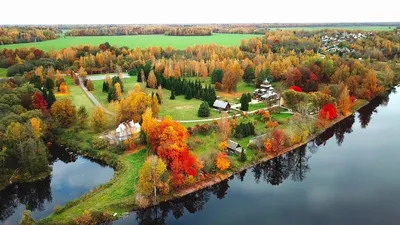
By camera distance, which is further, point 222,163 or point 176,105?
point 176,105

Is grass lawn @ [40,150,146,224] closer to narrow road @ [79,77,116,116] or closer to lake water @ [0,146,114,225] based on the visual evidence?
lake water @ [0,146,114,225]

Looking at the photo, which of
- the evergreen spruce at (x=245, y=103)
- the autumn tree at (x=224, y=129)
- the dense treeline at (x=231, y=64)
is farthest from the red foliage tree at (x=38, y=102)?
the evergreen spruce at (x=245, y=103)

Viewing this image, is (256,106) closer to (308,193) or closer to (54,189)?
(308,193)

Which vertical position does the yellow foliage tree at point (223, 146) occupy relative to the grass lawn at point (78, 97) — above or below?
below

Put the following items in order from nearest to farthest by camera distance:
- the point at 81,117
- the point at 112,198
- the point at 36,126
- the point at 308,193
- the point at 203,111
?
the point at 112,198 < the point at 308,193 < the point at 36,126 < the point at 81,117 < the point at 203,111

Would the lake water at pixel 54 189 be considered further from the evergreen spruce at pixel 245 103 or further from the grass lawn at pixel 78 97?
the evergreen spruce at pixel 245 103

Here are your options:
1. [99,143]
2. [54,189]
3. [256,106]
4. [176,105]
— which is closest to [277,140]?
[256,106]
